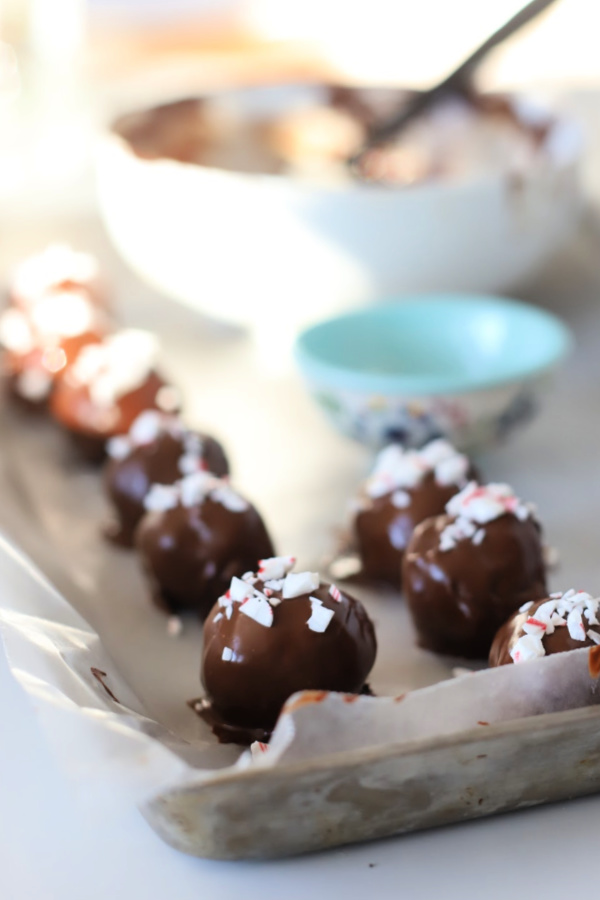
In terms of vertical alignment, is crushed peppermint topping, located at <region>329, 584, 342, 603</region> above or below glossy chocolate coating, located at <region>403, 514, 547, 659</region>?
above

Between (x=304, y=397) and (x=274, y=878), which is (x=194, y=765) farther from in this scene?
(x=304, y=397)

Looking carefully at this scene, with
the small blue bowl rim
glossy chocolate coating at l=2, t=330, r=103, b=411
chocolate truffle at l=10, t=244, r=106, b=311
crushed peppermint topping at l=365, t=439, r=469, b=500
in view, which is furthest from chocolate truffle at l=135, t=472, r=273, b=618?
chocolate truffle at l=10, t=244, r=106, b=311

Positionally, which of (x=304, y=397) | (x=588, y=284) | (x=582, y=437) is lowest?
(x=588, y=284)

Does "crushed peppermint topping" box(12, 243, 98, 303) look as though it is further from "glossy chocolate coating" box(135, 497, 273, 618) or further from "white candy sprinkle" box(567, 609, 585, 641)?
"white candy sprinkle" box(567, 609, 585, 641)

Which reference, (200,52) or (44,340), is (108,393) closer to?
(44,340)

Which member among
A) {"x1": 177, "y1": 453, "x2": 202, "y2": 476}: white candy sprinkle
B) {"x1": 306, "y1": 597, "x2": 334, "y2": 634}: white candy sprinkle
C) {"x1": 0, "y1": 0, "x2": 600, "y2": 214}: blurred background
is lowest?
{"x1": 0, "y1": 0, "x2": 600, "y2": 214}: blurred background

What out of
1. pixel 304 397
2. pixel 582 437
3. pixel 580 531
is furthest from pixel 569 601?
pixel 304 397

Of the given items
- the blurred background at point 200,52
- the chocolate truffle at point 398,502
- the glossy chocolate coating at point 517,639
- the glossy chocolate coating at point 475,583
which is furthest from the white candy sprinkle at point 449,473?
the blurred background at point 200,52
